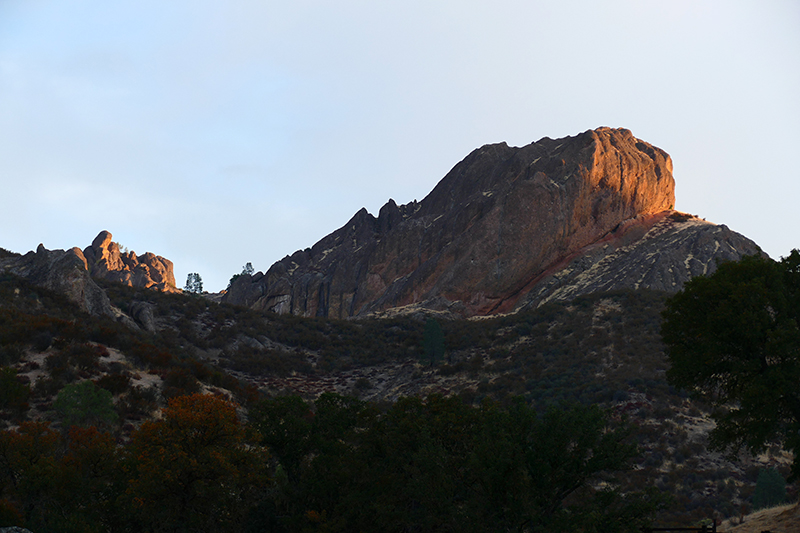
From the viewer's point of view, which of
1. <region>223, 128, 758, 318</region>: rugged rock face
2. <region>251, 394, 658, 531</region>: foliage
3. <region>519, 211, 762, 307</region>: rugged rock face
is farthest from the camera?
<region>223, 128, 758, 318</region>: rugged rock face

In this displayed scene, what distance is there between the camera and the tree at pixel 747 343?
2141 centimetres

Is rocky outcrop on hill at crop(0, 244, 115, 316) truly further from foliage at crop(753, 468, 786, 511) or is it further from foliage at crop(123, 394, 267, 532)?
foliage at crop(753, 468, 786, 511)

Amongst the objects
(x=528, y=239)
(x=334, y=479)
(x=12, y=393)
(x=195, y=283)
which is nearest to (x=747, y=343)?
(x=334, y=479)

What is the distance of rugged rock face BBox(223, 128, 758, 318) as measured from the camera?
90000 millimetres

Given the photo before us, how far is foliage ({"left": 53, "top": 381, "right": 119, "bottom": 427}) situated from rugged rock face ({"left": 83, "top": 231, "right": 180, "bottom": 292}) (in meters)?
146

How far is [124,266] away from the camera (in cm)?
18238

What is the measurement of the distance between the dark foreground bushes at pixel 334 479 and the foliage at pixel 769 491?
13101 mm

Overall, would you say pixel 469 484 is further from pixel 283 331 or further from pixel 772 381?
pixel 283 331

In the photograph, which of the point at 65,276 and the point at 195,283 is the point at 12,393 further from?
the point at 195,283

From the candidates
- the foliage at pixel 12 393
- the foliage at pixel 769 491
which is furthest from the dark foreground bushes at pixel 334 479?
the foliage at pixel 769 491

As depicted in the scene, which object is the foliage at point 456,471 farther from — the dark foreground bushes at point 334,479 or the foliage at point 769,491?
the foliage at point 769,491

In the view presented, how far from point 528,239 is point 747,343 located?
75.7 m

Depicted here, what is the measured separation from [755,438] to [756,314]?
4.89m

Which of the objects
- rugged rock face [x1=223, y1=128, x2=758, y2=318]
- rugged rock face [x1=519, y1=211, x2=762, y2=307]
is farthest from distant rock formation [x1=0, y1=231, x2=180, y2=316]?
rugged rock face [x1=519, y1=211, x2=762, y2=307]
